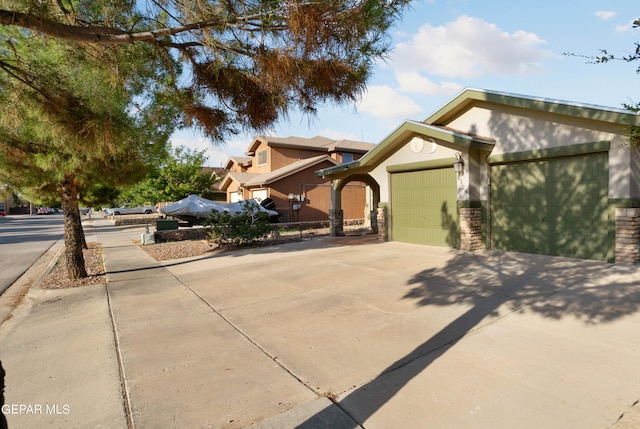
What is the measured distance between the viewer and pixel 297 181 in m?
25.3

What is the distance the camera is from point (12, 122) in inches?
208

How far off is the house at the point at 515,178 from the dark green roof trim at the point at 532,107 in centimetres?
2

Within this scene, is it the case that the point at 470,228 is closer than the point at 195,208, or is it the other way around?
the point at 470,228

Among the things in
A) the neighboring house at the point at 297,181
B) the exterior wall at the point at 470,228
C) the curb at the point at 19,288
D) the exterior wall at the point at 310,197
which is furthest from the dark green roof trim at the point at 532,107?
the exterior wall at the point at 310,197

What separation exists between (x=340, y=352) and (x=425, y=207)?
27.5 ft

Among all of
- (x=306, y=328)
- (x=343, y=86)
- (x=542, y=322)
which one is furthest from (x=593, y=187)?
(x=306, y=328)

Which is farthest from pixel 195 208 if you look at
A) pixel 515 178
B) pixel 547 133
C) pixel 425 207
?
pixel 547 133

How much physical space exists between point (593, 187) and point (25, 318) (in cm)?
1169

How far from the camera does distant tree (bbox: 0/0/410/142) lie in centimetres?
375

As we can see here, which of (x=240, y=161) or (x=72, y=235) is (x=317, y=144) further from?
(x=72, y=235)

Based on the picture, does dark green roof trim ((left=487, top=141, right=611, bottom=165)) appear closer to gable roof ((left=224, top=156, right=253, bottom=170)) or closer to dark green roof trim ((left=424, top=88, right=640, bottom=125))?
dark green roof trim ((left=424, top=88, right=640, bottom=125))

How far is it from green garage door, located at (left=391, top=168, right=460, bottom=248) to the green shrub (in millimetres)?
5061

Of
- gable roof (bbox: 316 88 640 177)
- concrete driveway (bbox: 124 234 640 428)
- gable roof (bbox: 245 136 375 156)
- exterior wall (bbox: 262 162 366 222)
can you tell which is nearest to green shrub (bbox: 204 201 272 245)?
gable roof (bbox: 316 88 640 177)

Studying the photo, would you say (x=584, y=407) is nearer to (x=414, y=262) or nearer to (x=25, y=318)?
(x=414, y=262)
